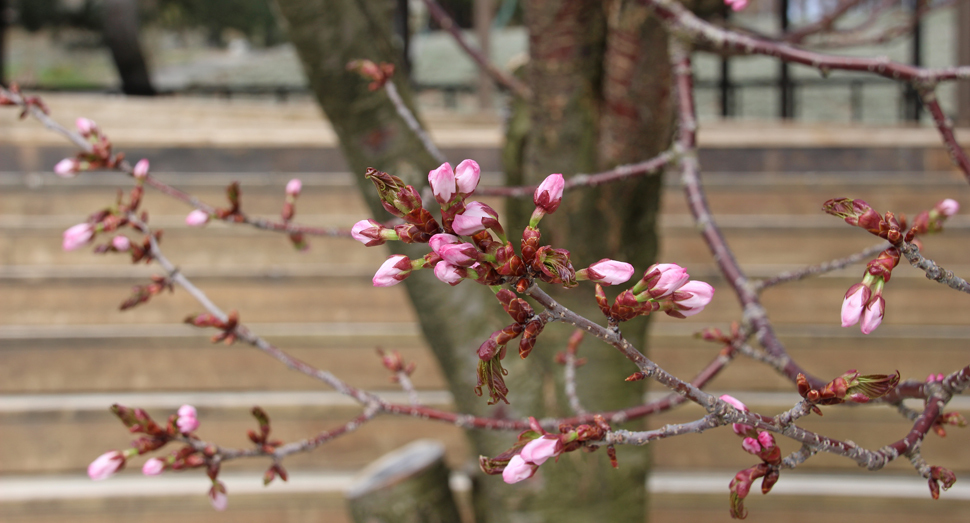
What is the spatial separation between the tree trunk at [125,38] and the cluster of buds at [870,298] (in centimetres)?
605

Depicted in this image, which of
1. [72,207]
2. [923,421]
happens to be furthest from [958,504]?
[72,207]

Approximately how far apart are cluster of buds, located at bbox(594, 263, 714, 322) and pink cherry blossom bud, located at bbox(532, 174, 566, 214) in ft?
0.16

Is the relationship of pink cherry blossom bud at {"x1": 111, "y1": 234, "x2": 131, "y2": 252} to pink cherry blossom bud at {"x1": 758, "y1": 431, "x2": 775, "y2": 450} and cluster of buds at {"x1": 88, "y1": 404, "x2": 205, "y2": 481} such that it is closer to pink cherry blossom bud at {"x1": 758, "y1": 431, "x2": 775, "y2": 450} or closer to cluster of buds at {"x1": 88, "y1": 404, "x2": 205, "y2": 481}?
cluster of buds at {"x1": 88, "y1": 404, "x2": 205, "y2": 481}

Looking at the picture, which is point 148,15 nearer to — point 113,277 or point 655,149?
point 113,277

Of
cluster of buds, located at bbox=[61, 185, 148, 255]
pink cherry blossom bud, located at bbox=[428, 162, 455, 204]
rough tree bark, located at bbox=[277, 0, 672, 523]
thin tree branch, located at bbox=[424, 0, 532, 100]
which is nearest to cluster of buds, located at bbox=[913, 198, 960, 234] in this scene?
rough tree bark, located at bbox=[277, 0, 672, 523]

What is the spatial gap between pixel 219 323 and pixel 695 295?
1.82 feet

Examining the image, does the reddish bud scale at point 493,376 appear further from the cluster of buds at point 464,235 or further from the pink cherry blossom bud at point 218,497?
the pink cherry blossom bud at point 218,497

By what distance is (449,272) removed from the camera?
305 millimetres

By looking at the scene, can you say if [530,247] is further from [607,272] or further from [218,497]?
[218,497]

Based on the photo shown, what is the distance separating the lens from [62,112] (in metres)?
3.62

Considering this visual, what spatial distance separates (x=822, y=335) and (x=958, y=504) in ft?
1.87

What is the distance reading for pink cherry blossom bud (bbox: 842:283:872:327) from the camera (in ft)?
1.17

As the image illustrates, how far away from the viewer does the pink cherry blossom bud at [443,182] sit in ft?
0.96

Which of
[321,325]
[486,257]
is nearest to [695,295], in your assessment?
[486,257]
